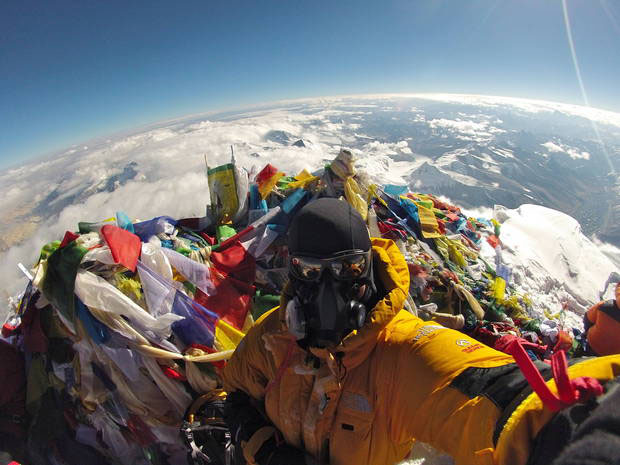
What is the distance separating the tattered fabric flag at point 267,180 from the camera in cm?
673

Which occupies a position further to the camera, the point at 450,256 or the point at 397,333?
the point at 450,256

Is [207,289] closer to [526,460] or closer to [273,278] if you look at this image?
[273,278]

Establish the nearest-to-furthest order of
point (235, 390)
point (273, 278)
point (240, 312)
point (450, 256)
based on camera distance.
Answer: point (235, 390) < point (240, 312) < point (273, 278) < point (450, 256)

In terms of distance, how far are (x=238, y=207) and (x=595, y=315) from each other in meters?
5.95

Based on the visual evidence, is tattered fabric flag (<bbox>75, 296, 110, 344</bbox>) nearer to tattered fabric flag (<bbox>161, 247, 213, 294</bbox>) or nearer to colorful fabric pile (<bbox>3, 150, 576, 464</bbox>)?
colorful fabric pile (<bbox>3, 150, 576, 464</bbox>)

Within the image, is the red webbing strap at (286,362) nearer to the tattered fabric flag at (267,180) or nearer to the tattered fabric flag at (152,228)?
the tattered fabric flag at (152,228)

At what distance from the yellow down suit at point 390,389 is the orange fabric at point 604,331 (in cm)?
304

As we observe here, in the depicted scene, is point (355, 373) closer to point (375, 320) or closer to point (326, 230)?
point (375, 320)

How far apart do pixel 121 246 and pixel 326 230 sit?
3177 millimetres

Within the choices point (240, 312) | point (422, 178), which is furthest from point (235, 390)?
point (422, 178)

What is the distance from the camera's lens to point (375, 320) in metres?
1.64

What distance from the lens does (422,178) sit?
162m

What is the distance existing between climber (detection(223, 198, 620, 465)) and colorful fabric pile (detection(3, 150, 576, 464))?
1705mm

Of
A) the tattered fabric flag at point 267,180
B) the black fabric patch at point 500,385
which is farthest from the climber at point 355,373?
the tattered fabric flag at point 267,180
